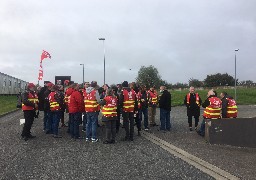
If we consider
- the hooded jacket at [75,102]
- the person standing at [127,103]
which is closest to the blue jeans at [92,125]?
the hooded jacket at [75,102]

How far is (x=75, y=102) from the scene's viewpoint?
43.1 ft

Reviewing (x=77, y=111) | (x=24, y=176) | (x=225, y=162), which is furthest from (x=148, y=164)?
(x=77, y=111)

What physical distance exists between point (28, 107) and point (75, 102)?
1700 mm

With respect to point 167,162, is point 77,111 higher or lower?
higher

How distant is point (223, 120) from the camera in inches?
466

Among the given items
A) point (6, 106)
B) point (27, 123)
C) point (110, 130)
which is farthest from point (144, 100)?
point (6, 106)

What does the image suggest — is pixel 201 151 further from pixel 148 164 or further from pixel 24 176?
pixel 24 176

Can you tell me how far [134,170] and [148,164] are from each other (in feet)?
2.30

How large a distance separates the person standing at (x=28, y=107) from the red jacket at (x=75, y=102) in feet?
4.13

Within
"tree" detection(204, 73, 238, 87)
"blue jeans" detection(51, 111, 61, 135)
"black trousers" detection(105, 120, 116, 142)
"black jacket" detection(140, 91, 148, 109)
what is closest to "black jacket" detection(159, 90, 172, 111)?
"black jacket" detection(140, 91, 148, 109)

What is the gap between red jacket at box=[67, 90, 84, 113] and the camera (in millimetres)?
13103

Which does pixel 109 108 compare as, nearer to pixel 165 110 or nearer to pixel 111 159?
pixel 111 159

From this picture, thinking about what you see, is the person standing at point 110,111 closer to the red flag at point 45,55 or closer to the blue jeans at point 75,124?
the blue jeans at point 75,124

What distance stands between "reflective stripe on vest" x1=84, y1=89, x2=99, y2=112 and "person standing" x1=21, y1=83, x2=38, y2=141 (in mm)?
1899
